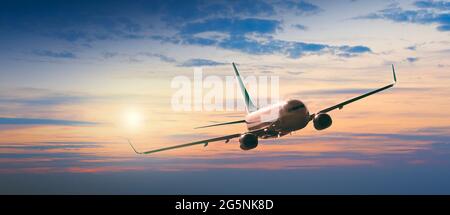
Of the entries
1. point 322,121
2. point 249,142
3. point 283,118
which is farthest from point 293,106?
point 249,142

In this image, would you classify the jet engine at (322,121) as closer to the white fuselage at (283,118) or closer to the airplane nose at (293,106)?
the white fuselage at (283,118)

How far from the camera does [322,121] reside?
2911 inches

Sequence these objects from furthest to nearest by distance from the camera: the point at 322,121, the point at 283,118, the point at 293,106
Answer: the point at 322,121 → the point at 283,118 → the point at 293,106

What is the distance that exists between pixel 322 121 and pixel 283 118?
5686 mm

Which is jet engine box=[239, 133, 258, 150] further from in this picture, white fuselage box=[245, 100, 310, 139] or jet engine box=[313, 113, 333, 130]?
jet engine box=[313, 113, 333, 130]

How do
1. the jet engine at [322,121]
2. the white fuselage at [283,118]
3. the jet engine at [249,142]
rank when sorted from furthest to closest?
the jet engine at [249,142] → the jet engine at [322,121] → the white fuselage at [283,118]

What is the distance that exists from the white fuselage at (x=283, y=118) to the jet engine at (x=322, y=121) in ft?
4.19

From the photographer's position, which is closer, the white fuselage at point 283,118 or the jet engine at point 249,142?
the white fuselage at point 283,118

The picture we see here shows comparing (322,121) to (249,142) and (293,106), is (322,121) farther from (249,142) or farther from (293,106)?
(249,142)

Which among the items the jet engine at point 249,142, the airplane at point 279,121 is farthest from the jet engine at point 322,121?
the jet engine at point 249,142

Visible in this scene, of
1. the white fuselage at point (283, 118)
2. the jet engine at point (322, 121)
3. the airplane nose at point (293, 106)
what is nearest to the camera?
the airplane nose at point (293, 106)

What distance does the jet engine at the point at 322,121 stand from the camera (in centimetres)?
7394
